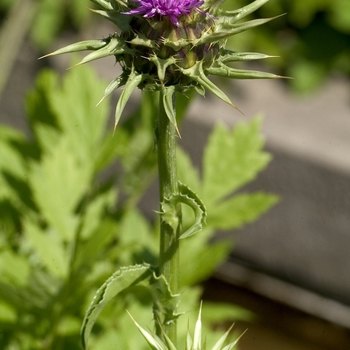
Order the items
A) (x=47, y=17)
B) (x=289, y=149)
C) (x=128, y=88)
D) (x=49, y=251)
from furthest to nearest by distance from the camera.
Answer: (x=47, y=17)
(x=289, y=149)
(x=49, y=251)
(x=128, y=88)

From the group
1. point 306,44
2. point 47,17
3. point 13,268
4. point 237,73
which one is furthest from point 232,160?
point 306,44

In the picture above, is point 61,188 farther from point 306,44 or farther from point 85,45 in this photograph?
point 306,44

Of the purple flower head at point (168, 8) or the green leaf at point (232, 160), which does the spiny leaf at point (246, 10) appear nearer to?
the purple flower head at point (168, 8)

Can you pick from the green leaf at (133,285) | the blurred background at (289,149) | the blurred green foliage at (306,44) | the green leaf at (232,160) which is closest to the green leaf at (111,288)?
the green leaf at (133,285)

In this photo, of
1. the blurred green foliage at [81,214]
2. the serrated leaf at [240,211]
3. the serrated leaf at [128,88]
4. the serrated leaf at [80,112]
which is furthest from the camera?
the serrated leaf at [80,112]

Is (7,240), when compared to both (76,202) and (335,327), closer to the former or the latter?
(76,202)

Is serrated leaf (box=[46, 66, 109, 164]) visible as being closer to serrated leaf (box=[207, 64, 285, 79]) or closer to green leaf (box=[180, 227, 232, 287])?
green leaf (box=[180, 227, 232, 287])

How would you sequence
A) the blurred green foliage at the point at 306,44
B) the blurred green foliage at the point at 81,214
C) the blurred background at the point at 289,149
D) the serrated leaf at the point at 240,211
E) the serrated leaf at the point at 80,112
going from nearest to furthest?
the blurred green foliage at the point at 81,214, the serrated leaf at the point at 240,211, the serrated leaf at the point at 80,112, the blurred background at the point at 289,149, the blurred green foliage at the point at 306,44
